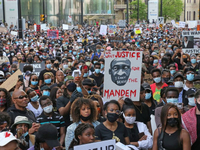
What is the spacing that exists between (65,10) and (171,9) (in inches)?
Result: 850

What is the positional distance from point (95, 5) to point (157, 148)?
301 ft

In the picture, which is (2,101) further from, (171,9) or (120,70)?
(171,9)

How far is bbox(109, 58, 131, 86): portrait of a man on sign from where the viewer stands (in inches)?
270

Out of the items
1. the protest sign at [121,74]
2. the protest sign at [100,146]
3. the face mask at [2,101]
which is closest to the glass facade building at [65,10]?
the protest sign at [121,74]

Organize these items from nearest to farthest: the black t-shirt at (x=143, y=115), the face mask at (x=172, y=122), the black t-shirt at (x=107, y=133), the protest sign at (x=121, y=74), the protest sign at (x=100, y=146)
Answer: the protest sign at (x=100, y=146)
the face mask at (x=172, y=122)
the black t-shirt at (x=107, y=133)
the black t-shirt at (x=143, y=115)
the protest sign at (x=121, y=74)

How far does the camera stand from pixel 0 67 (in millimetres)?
12375

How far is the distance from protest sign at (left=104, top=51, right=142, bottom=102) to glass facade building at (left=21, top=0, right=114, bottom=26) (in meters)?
60.7

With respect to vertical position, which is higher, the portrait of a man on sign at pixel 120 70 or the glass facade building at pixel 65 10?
the glass facade building at pixel 65 10

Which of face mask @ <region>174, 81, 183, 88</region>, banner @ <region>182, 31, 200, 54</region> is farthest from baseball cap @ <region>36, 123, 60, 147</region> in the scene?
banner @ <region>182, 31, 200, 54</region>

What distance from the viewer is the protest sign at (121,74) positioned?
22.5 feet

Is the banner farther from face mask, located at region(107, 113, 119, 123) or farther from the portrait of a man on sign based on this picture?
face mask, located at region(107, 113, 119, 123)

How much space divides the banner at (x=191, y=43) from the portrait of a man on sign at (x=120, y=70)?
27.6 ft

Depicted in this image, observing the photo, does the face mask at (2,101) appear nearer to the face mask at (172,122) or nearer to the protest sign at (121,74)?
the protest sign at (121,74)

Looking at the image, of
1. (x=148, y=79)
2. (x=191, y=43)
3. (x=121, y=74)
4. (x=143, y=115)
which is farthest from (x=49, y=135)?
(x=191, y=43)
